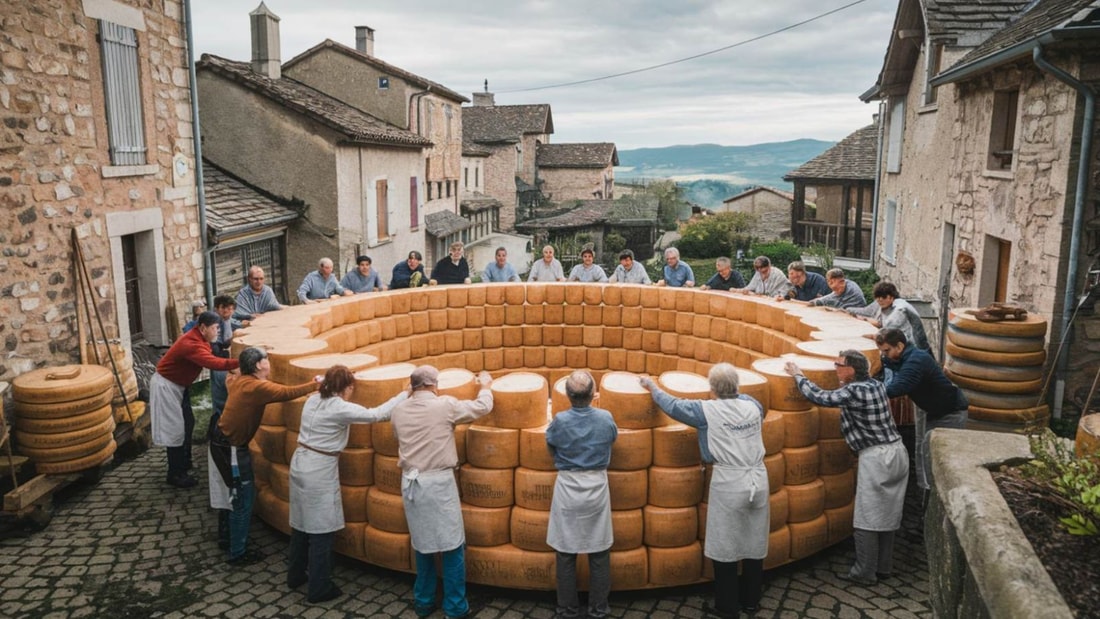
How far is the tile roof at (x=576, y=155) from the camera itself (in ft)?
153

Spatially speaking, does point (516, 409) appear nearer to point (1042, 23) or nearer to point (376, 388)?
point (376, 388)

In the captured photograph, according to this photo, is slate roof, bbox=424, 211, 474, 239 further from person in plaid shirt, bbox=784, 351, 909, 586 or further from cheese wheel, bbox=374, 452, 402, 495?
person in plaid shirt, bbox=784, 351, 909, 586

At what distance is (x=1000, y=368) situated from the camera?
777cm

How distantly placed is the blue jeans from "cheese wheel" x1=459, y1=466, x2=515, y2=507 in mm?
383

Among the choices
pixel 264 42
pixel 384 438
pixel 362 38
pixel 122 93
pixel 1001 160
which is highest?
pixel 362 38

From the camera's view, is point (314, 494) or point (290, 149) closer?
point (314, 494)

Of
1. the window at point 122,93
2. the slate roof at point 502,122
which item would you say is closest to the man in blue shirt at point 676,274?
the window at point 122,93

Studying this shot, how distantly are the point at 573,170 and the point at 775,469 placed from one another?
139 feet

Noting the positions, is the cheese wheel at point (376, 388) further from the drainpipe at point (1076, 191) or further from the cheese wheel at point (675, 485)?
the drainpipe at point (1076, 191)

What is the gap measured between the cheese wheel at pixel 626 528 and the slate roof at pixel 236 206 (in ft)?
30.4

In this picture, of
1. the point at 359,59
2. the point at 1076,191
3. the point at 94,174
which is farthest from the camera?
the point at 359,59

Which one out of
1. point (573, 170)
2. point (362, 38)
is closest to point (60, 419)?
point (362, 38)

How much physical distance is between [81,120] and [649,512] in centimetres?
755

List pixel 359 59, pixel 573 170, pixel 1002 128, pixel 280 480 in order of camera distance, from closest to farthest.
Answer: pixel 280 480 < pixel 1002 128 < pixel 359 59 < pixel 573 170
